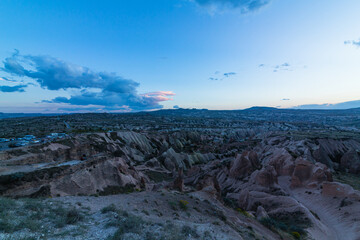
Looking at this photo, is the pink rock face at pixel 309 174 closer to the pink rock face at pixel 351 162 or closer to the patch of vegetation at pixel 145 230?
the pink rock face at pixel 351 162

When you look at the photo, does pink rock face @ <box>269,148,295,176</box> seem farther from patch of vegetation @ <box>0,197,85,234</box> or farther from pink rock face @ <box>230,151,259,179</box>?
patch of vegetation @ <box>0,197,85,234</box>

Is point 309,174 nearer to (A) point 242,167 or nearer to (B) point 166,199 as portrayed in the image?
(A) point 242,167

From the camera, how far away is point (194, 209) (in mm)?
13898

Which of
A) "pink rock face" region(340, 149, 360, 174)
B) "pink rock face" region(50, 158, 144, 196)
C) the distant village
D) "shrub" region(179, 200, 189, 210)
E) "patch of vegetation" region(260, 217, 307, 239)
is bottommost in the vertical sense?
"pink rock face" region(340, 149, 360, 174)

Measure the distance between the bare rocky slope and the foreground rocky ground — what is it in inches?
4.2

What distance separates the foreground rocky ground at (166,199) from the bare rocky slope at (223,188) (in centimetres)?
11

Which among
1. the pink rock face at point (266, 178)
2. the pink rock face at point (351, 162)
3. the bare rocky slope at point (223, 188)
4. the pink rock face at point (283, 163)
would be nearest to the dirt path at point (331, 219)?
the bare rocky slope at point (223, 188)

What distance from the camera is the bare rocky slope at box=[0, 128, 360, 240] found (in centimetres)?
1438

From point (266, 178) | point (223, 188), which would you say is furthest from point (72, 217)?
point (223, 188)

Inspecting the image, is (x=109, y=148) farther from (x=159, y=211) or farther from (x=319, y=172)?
(x=319, y=172)

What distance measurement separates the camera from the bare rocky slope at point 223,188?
47.2ft

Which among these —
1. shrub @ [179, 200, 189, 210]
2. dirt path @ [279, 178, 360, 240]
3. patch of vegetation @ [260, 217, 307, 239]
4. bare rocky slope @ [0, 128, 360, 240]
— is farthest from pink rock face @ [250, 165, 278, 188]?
shrub @ [179, 200, 189, 210]

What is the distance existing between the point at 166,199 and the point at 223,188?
22.5 meters

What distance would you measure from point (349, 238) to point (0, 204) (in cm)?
2610
